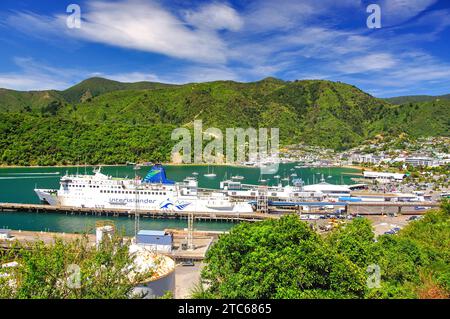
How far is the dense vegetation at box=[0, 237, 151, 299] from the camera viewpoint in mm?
6719

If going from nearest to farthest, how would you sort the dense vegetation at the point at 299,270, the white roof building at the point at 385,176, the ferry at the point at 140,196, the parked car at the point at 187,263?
the dense vegetation at the point at 299,270 < the parked car at the point at 187,263 < the ferry at the point at 140,196 < the white roof building at the point at 385,176

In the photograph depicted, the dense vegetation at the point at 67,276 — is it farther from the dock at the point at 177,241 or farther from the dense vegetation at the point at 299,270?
the dock at the point at 177,241

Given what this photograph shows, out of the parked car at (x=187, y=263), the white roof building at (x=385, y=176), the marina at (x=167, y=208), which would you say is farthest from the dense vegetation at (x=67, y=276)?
the white roof building at (x=385, y=176)

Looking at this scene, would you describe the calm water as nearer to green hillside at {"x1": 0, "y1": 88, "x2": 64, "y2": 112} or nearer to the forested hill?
the forested hill

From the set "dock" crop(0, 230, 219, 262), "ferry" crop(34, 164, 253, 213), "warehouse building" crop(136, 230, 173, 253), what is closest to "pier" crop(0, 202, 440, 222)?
"ferry" crop(34, 164, 253, 213)

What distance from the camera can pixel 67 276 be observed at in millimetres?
7188

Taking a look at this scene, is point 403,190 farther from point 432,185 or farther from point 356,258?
point 356,258

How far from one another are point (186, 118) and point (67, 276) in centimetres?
10776

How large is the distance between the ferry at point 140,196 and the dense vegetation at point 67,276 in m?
25.2

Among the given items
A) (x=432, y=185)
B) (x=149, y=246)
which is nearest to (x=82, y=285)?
(x=149, y=246)

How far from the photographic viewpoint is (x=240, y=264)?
8867mm

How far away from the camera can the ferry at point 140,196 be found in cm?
3344

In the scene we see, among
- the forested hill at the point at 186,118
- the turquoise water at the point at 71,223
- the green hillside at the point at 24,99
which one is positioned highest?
the green hillside at the point at 24,99
